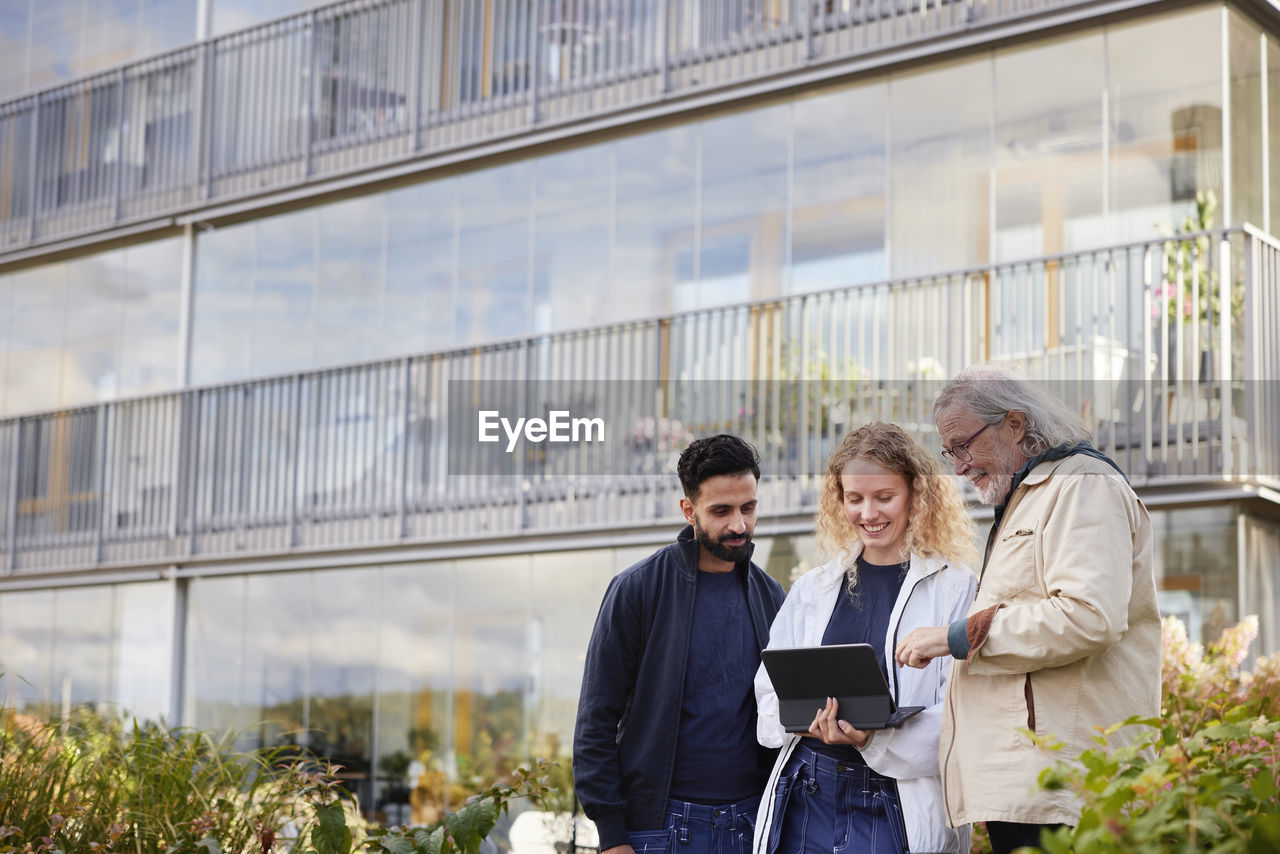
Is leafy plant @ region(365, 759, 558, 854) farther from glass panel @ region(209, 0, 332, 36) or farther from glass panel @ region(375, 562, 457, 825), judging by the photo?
glass panel @ region(209, 0, 332, 36)

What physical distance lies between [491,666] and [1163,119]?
292 inches

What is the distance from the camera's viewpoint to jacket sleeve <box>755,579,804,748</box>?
Result: 4449 millimetres

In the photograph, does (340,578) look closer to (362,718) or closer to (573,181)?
(362,718)

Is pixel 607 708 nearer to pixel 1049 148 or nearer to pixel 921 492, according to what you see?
pixel 921 492

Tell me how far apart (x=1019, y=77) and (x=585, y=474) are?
4.81 m

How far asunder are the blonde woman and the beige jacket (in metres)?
0.19

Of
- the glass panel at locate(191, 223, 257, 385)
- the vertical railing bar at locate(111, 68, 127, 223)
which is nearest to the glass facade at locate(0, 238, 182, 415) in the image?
the glass panel at locate(191, 223, 257, 385)

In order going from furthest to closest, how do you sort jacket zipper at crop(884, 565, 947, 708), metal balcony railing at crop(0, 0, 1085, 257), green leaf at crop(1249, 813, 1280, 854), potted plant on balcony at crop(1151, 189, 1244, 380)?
metal balcony railing at crop(0, 0, 1085, 257) → potted plant on balcony at crop(1151, 189, 1244, 380) → jacket zipper at crop(884, 565, 947, 708) → green leaf at crop(1249, 813, 1280, 854)

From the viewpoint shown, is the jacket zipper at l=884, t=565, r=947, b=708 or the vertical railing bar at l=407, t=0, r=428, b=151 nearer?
the jacket zipper at l=884, t=565, r=947, b=708

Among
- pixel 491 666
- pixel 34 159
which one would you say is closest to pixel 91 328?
pixel 34 159

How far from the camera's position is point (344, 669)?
16203 mm

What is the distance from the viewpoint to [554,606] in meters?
14.9

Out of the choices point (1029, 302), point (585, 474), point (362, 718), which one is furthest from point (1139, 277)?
point (362, 718)

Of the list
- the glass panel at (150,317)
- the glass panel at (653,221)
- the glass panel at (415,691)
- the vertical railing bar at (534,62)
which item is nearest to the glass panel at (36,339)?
the glass panel at (150,317)
